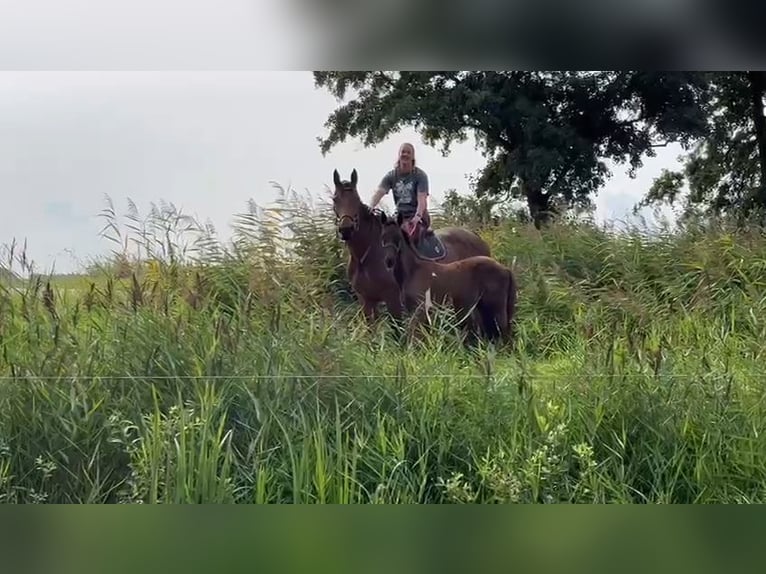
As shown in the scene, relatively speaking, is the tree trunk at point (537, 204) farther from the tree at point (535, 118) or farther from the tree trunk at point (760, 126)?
the tree trunk at point (760, 126)

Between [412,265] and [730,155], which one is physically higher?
[730,155]

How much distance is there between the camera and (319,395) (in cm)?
436

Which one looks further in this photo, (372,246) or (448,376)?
(372,246)

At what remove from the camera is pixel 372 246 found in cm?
449

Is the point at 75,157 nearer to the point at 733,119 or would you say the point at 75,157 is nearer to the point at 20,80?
the point at 20,80

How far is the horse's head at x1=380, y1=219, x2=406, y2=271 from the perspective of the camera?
14.7ft

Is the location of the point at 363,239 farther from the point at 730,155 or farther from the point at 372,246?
the point at 730,155

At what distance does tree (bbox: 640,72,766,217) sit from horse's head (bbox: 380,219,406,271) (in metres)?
1.07

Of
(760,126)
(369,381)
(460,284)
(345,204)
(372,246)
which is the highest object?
(760,126)

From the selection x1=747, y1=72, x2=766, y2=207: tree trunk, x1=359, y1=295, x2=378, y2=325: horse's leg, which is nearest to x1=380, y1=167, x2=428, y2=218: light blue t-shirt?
x1=359, y1=295, x2=378, y2=325: horse's leg

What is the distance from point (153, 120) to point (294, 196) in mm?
641

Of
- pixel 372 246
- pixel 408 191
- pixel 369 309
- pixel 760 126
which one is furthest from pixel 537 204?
pixel 760 126

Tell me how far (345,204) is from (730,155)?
1.52m
